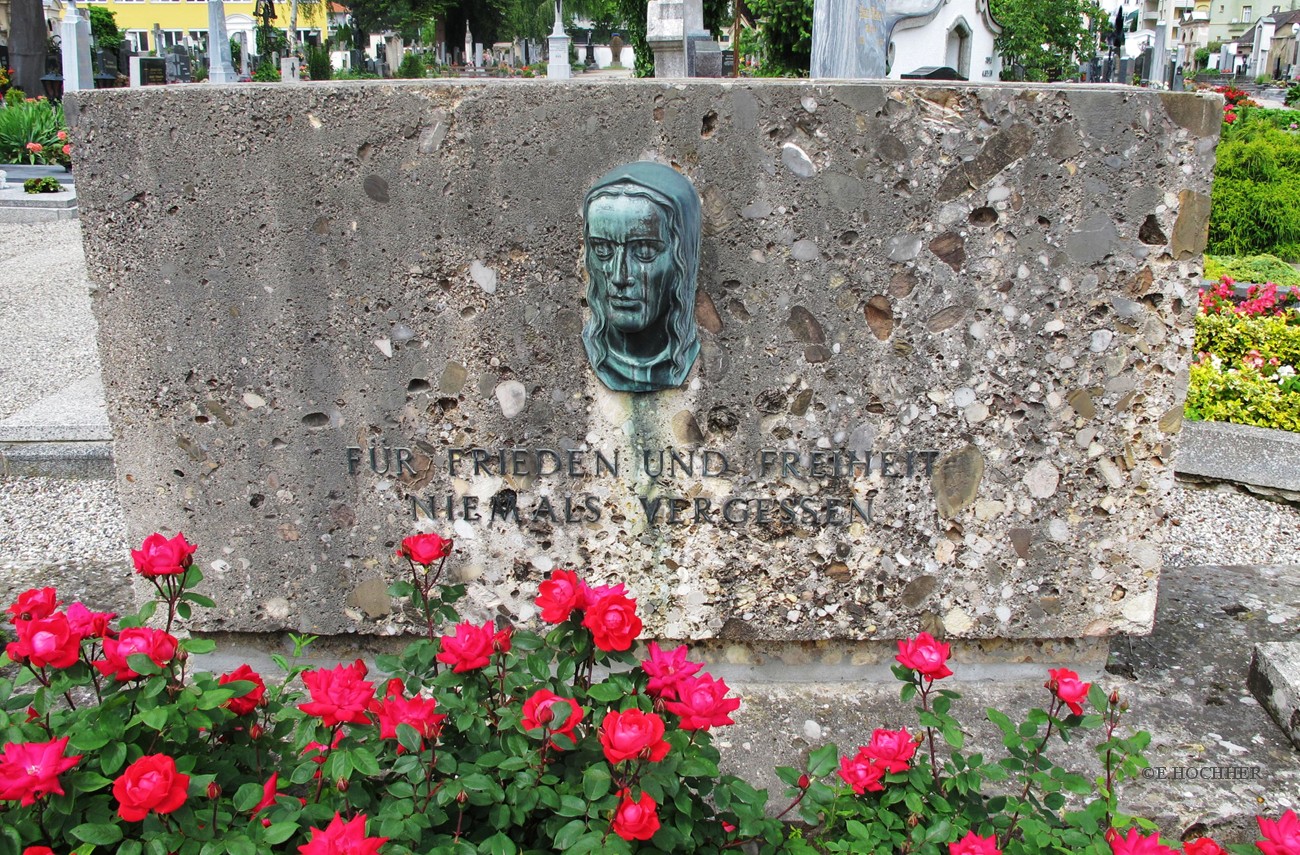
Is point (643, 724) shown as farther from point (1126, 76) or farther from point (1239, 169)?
point (1126, 76)

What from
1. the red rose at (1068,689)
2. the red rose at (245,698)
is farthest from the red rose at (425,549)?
the red rose at (1068,689)

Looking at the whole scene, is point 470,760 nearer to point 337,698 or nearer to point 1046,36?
point 337,698

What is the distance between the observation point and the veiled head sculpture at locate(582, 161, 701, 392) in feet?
7.56

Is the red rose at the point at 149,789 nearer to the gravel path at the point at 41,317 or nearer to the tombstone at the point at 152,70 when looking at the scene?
the gravel path at the point at 41,317

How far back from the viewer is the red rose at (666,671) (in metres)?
1.74

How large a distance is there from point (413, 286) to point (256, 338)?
0.44 m

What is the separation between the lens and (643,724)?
5.06 feet

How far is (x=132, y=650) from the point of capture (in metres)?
1.77

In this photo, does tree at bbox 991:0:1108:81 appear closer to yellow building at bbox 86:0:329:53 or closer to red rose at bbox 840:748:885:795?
red rose at bbox 840:748:885:795

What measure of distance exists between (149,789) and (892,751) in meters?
1.23

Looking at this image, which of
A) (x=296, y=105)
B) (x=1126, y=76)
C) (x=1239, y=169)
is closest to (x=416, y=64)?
(x=1126, y=76)

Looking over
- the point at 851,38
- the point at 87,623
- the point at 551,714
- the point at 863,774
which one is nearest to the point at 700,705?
the point at 551,714

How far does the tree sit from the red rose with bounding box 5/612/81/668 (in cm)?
3006

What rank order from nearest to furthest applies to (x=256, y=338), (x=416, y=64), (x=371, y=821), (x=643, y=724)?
(x=643, y=724), (x=371, y=821), (x=256, y=338), (x=416, y=64)
